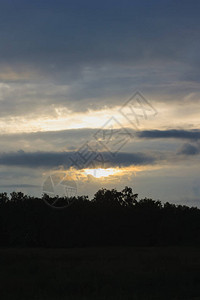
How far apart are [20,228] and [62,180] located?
19.3 meters

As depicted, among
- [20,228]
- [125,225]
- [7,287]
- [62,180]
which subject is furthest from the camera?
[125,225]

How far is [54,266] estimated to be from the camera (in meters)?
35.1

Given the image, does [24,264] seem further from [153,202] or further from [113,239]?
[153,202]

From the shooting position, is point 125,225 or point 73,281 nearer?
point 73,281

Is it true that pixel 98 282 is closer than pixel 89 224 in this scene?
Yes

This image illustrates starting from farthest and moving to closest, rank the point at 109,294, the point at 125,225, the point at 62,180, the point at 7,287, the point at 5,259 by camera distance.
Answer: the point at 125,225, the point at 62,180, the point at 5,259, the point at 7,287, the point at 109,294

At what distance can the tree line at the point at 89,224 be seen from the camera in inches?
3031

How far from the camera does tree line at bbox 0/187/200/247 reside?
77.0 metres

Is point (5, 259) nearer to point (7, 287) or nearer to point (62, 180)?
point (7, 287)

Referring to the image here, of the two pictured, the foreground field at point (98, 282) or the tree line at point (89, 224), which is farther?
the tree line at point (89, 224)

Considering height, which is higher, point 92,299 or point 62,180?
point 62,180

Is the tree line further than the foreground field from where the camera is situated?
Yes

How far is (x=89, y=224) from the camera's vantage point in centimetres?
7962

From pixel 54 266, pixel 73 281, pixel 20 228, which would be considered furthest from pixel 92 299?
pixel 20 228
